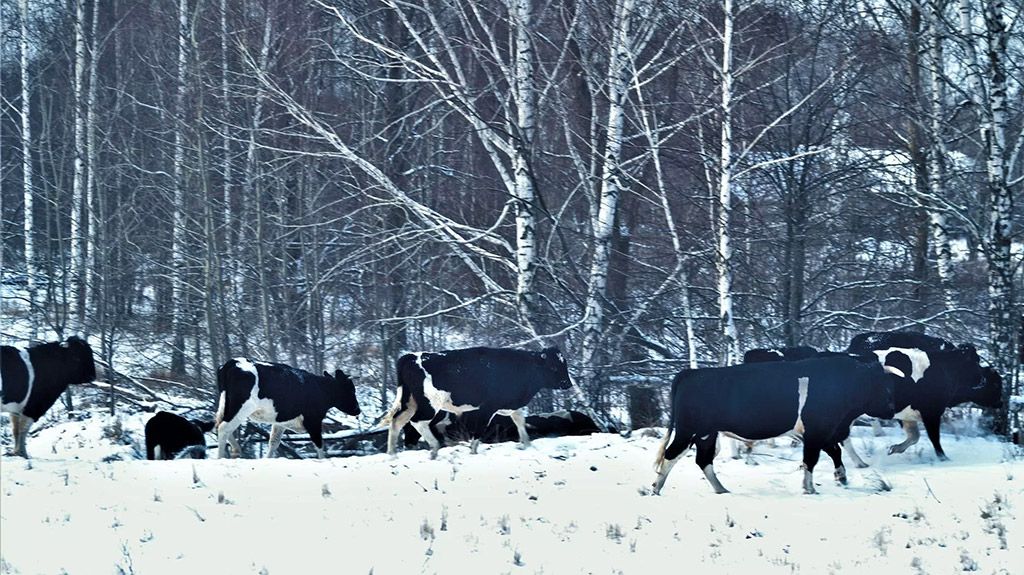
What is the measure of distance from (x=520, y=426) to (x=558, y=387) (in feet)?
3.47

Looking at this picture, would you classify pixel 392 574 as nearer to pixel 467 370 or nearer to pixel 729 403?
pixel 729 403

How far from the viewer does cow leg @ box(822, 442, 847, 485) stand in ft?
40.5

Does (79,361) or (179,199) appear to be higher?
(179,199)

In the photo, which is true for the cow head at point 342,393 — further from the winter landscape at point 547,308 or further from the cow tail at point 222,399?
the cow tail at point 222,399

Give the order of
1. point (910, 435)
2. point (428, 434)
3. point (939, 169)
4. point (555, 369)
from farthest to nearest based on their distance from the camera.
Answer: point (939, 169) < point (555, 369) < point (428, 434) < point (910, 435)

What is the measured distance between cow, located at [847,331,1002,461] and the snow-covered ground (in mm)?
392

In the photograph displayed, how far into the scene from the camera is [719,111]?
16.7 meters

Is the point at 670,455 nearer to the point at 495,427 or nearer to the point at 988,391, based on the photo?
the point at 495,427

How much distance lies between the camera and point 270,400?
1516 cm

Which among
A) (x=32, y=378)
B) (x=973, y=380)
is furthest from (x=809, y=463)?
(x=32, y=378)

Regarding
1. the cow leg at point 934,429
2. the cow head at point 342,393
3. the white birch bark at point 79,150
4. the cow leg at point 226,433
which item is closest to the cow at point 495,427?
the cow head at point 342,393

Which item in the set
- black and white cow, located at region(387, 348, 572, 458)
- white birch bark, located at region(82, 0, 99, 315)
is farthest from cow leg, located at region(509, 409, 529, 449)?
white birch bark, located at region(82, 0, 99, 315)

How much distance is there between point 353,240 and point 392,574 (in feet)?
52.4

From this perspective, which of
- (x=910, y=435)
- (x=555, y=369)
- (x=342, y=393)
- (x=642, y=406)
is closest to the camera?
(x=910, y=435)
